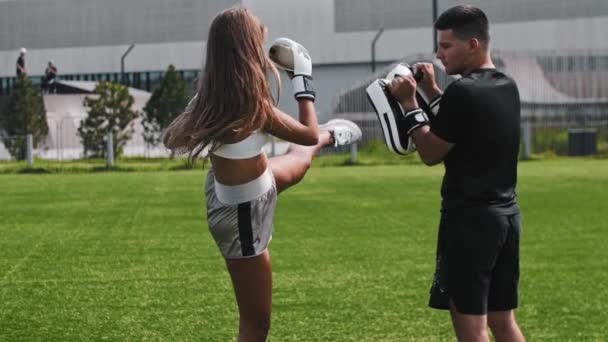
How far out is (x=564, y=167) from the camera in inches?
992

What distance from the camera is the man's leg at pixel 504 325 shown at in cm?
413

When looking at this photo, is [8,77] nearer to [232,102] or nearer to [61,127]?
[61,127]

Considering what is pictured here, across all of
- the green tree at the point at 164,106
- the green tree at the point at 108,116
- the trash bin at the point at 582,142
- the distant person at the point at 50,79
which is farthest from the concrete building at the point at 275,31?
the trash bin at the point at 582,142

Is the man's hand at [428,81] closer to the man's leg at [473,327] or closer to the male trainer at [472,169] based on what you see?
the male trainer at [472,169]

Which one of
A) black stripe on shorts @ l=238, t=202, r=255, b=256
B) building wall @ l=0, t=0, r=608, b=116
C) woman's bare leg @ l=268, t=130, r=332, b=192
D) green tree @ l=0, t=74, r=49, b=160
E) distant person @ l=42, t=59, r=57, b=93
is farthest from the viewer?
building wall @ l=0, t=0, r=608, b=116

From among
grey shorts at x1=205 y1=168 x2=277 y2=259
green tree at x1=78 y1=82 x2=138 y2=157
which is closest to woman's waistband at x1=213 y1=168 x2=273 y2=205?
grey shorts at x1=205 y1=168 x2=277 y2=259

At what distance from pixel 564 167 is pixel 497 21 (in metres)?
26.8

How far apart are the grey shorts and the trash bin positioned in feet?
97.3

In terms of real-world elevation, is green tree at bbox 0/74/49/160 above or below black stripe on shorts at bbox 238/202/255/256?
below

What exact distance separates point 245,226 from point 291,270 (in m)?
4.25

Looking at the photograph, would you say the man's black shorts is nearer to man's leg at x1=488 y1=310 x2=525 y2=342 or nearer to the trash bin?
man's leg at x1=488 y1=310 x2=525 y2=342

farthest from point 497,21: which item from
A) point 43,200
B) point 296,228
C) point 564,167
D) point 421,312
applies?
point 421,312

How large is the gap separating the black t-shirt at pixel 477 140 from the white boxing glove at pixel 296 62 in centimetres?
73

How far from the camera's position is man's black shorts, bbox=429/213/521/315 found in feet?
12.8
